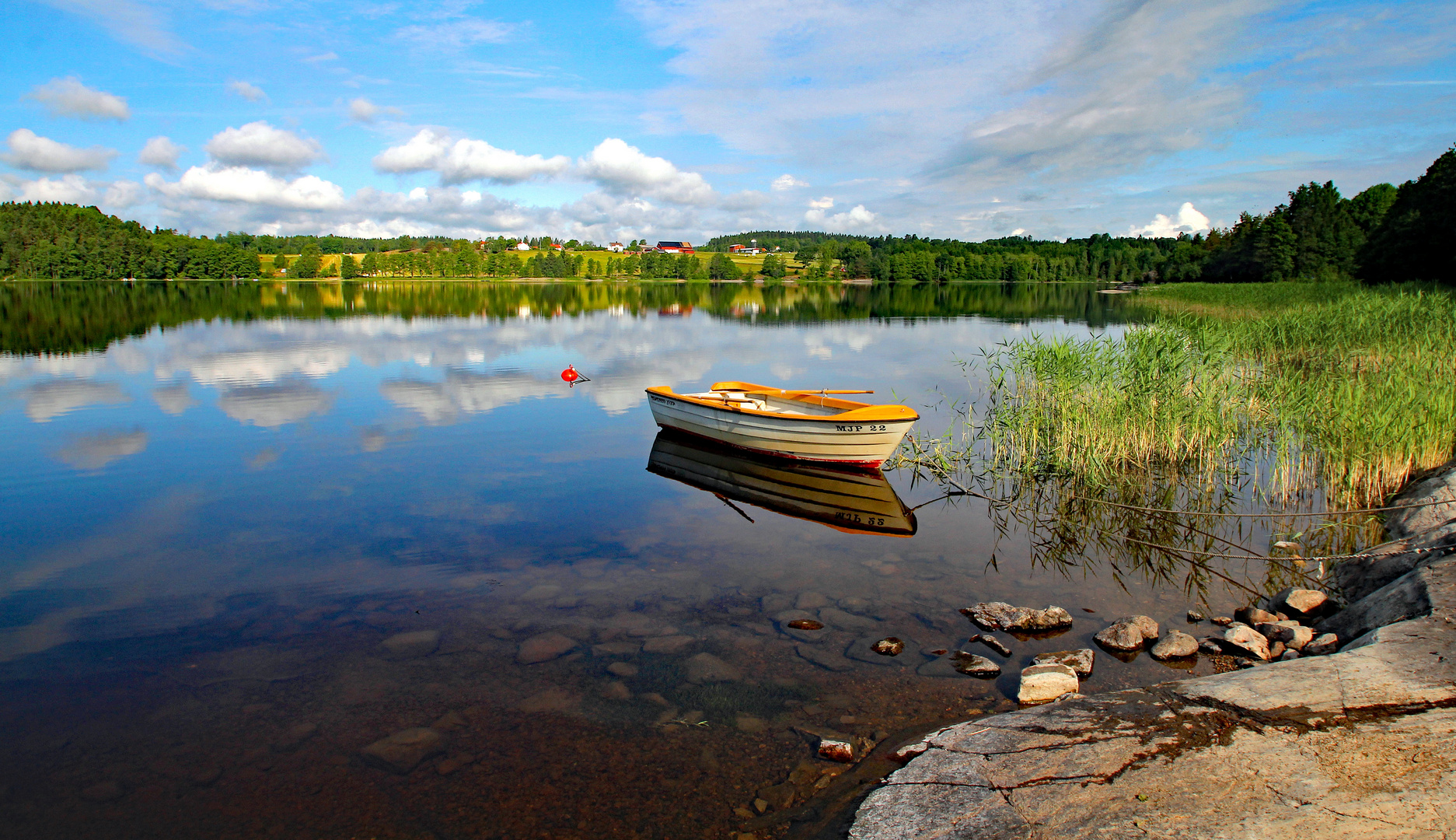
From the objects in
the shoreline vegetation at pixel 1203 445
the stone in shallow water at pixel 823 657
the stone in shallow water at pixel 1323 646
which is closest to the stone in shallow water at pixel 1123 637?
the stone in shallow water at pixel 1323 646

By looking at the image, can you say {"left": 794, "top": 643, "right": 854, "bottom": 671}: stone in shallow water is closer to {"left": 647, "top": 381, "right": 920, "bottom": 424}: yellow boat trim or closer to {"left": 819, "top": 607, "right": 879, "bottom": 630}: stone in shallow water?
{"left": 819, "top": 607, "right": 879, "bottom": 630}: stone in shallow water

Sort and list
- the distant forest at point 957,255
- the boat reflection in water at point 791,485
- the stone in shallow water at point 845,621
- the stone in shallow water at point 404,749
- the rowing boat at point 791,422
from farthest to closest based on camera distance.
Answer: the distant forest at point 957,255 → the rowing boat at point 791,422 → the boat reflection in water at point 791,485 → the stone in shallow water at point 845,621 → the stone in shallow water at point 404,749

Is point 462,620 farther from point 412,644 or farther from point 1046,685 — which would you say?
point 1046,685

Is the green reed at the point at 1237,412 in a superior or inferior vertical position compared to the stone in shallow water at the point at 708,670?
superior

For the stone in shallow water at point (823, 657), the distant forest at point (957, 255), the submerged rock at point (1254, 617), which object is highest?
the distant forest at point (957, 255)

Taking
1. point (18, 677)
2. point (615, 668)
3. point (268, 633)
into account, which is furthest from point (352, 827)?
point (18, 677)

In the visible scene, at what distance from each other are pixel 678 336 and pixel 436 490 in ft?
109

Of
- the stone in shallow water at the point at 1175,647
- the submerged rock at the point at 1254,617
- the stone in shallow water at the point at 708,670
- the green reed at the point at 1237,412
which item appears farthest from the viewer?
the green reed at the point at 1237,412

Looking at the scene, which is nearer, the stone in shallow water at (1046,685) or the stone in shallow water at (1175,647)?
the stone in shallow water at (1046,685)

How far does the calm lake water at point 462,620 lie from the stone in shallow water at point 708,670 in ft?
0.09

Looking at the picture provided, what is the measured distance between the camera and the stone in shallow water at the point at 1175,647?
7930 mm

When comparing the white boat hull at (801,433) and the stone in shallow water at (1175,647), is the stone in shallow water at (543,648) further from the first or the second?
the white boat hull at (801,433)

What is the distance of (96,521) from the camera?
12.8 metres

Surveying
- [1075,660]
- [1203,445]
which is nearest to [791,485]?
[1203,445]
